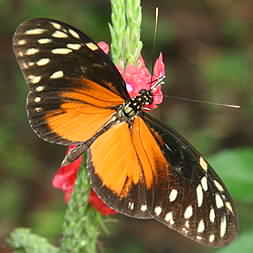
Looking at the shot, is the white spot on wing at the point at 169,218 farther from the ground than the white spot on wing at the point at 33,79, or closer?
closer

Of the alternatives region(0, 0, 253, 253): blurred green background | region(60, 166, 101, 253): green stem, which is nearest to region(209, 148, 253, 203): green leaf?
region(60, 166, 101, 253): green stem

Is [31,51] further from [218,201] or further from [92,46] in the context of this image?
[218,201]

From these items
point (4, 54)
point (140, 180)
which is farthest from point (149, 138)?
point (4, 54)

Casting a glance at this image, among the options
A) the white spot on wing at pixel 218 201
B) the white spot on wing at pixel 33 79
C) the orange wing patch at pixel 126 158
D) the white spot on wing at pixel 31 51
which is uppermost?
the white spot on wing at pixel 31 51

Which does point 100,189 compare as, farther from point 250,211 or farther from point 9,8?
point 9,8

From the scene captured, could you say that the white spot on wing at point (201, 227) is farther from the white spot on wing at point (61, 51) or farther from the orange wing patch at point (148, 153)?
the white spot on wing at point (61, 51)

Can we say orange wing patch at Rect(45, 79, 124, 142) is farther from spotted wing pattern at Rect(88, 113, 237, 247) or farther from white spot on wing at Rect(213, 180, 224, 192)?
white spot on wing at Rect(213, 180, 224, 192)

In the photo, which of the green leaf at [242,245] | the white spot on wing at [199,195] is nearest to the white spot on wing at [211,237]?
the white spot on wing at [199,195]

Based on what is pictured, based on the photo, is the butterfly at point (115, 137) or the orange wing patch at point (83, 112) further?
the orange wing patch at point (83, 112)
